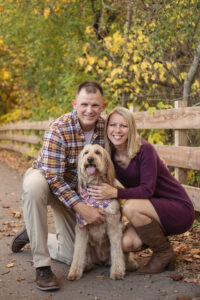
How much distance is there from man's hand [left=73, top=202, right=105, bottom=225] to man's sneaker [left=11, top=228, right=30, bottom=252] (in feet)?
3.01

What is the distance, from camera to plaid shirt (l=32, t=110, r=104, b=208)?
3.66m

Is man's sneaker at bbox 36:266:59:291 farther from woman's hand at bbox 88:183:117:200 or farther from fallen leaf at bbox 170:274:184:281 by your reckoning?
fallen leaf at bbox 170:274:184:281

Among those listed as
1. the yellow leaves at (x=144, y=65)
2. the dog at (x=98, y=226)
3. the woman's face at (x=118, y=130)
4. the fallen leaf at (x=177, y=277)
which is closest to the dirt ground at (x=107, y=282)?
the fallen leaf at (x=177, y=277)

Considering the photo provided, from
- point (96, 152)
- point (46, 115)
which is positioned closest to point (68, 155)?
point (96, 152)

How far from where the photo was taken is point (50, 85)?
11352 mm

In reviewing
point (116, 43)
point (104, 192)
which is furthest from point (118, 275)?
point (116, 43)

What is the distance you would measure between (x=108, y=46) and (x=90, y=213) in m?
4.31

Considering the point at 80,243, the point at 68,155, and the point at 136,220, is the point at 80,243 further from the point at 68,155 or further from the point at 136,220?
the point at 68,155

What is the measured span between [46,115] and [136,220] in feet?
26.9

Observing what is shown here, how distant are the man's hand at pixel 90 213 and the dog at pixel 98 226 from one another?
0.15 feet

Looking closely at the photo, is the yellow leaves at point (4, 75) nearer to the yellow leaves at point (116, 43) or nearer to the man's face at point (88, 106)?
the yellow leaves at point (116, 43)

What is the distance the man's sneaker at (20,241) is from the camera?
4.16 m

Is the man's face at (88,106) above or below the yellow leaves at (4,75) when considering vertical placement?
below

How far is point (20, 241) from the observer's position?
4.21 m
